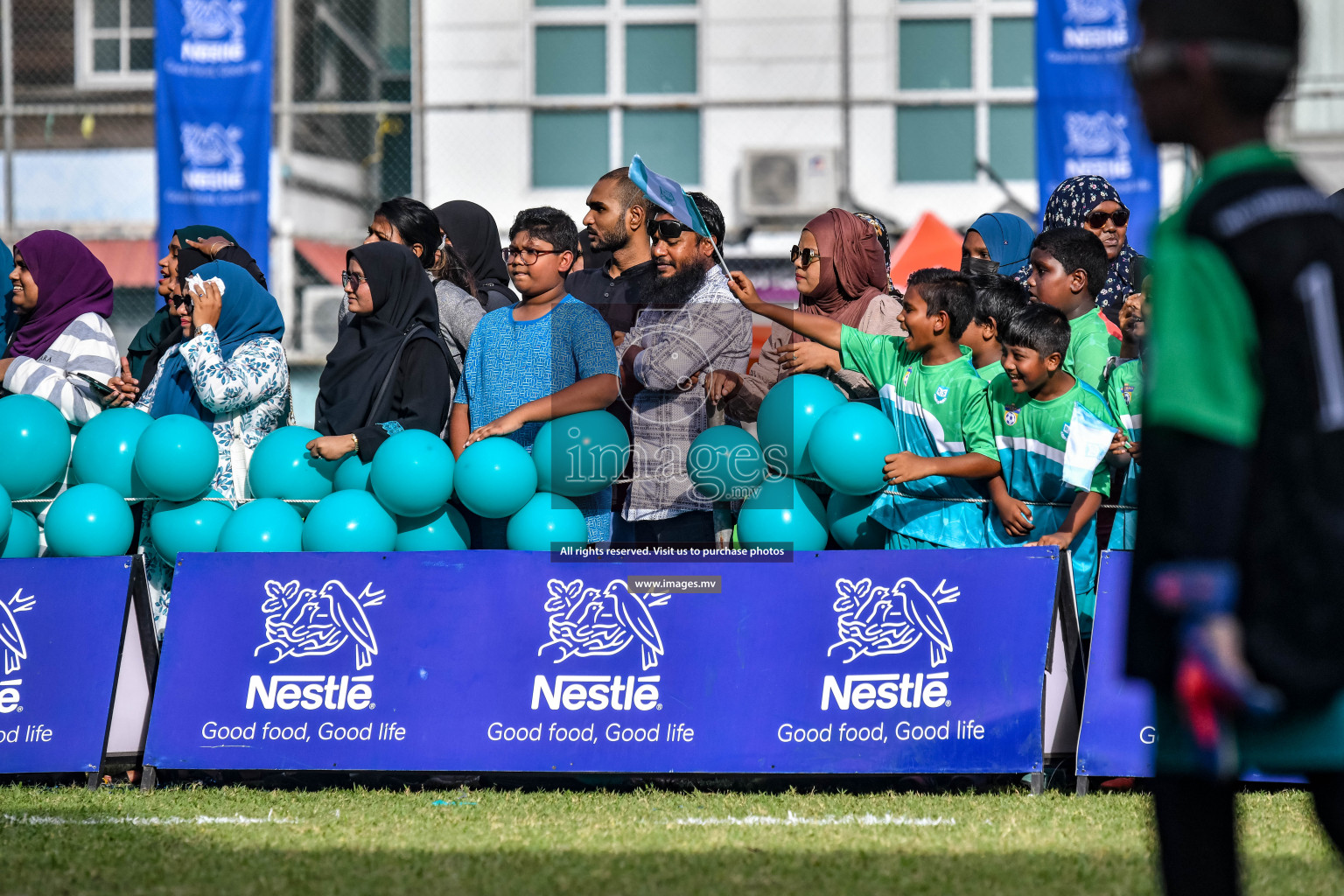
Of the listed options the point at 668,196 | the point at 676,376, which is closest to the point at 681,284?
the point at 668,196

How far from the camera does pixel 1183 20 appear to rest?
2230 millimetres

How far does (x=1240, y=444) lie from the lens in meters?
2.10

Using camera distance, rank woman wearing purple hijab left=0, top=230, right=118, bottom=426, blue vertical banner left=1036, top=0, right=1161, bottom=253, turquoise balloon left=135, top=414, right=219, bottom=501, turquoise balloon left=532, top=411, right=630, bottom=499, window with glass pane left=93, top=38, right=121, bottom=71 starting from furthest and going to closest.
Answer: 1. window with glass pane left=93, top=38, right=121, bottom=71
2. blue vertical banner left=1036, top=0, right=1161, bottom=253
3. woman wearing purple hijab left=0, top=230, right=118, bottom=426
4. turquoise balloon left=135, top=414, right=219, bottom=501
5. turquoise balloon left=532, top=411, right=630, bottom=499

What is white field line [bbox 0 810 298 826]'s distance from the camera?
465cm

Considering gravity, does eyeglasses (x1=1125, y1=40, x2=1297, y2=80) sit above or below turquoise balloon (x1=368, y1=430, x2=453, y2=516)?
above

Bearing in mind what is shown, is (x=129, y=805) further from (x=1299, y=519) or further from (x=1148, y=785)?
(x=1299, y=519)

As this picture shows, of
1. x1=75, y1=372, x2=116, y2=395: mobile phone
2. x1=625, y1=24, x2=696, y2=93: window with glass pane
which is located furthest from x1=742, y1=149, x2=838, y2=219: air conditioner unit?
x1=75, y1=372, x2=116, y2=395: mobile phone

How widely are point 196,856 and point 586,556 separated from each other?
5.78 ft

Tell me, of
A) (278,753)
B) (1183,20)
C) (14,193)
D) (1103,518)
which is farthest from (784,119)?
(1183,20)

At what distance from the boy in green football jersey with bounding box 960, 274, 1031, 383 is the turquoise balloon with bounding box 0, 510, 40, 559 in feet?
13.2

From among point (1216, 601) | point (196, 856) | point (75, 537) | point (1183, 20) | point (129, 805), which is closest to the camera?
point (1216, 601)

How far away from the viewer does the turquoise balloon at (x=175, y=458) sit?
5.58 metres

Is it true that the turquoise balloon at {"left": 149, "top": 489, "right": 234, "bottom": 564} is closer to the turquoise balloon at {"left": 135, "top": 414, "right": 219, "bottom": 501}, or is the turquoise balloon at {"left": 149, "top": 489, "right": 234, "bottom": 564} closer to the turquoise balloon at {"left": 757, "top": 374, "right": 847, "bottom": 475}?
the turquoise balloon at {"left": 135, "top": 414, "right": 219, "bottom": 501}

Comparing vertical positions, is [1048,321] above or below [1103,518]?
above
